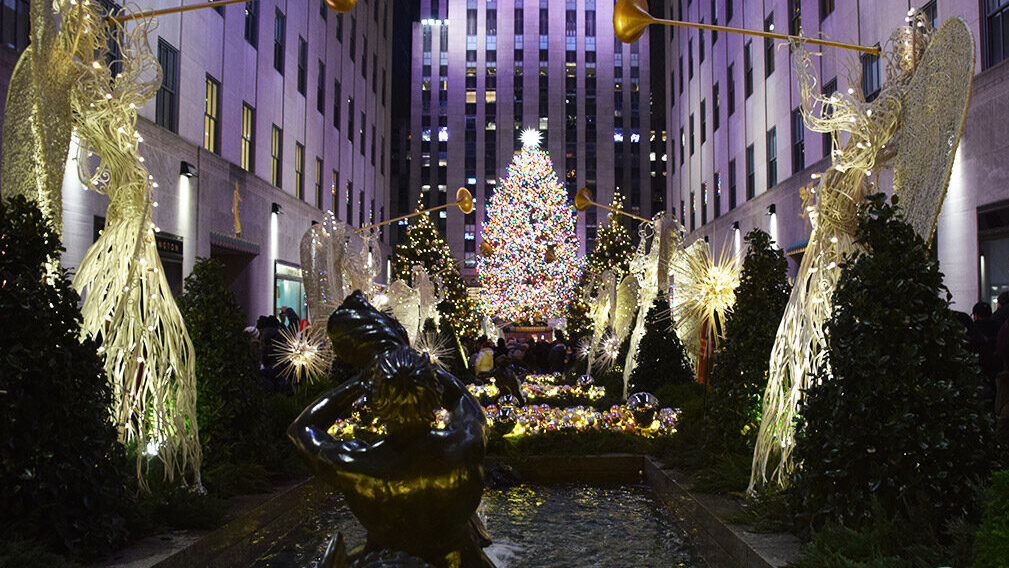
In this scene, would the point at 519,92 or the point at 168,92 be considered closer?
the point at 168,92

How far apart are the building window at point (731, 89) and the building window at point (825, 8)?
29.6 ft

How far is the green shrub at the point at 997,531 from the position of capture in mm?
2799

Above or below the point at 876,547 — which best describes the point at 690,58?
above

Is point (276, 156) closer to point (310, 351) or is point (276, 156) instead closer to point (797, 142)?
point (310, 351)

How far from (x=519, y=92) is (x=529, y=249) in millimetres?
29345

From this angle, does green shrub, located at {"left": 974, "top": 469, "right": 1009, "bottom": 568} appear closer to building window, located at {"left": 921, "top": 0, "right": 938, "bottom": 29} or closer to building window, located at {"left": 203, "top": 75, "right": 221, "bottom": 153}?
building window, located at {"left": 921, "top": 0, "right": 938, "bottom": 29}

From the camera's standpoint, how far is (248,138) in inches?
918

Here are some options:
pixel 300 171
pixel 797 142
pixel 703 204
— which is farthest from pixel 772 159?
pixel 300 171

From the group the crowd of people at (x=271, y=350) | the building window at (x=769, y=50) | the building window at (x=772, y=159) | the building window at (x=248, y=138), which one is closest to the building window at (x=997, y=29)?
the crowd of people at (x=271, y=350)

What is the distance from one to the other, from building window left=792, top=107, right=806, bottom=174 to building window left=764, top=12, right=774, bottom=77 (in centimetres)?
297

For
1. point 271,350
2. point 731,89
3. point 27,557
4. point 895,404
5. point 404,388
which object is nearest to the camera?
point 404,388

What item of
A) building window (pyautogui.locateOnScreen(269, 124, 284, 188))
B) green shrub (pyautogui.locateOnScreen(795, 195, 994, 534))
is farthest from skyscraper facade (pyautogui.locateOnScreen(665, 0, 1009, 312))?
building window (pyautogui.locateOnScreen(269, 124, 284, 188))

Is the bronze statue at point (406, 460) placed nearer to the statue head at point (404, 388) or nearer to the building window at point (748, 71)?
the statue head at point (404, 388)

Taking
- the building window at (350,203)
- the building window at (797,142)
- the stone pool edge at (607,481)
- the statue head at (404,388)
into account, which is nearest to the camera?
the statue head at (404,388)
